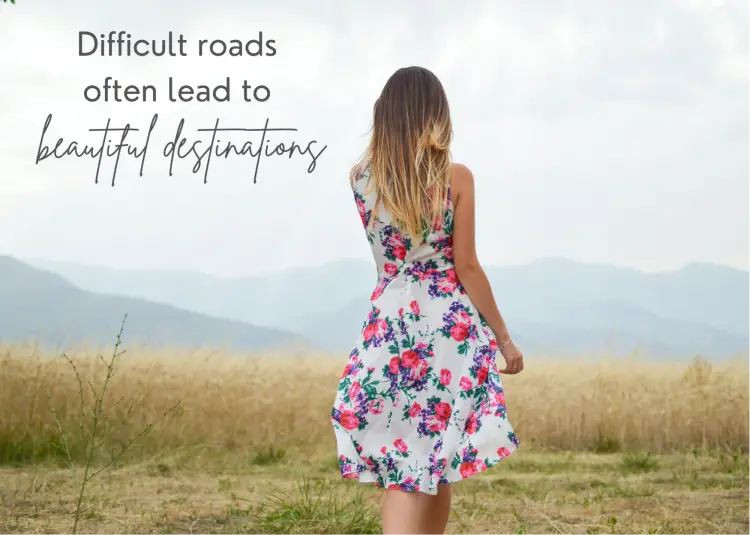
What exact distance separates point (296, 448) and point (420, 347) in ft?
14.1

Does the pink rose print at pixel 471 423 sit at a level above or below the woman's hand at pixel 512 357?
below

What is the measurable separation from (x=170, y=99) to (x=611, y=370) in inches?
196

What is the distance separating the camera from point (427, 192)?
3.50 m

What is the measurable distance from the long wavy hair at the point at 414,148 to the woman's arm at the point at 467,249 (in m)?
0.07

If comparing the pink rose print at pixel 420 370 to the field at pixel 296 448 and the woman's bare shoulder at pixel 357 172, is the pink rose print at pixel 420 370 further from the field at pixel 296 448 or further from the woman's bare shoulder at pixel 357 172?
the field at pixel 296 448

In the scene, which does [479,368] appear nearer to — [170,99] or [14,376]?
[170,99]

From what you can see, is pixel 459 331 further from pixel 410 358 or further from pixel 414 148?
pixel 414 148

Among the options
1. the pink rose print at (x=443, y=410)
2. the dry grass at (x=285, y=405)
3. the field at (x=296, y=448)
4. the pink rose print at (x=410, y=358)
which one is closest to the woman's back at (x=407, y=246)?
the pink rose print at (x=410, y=358)

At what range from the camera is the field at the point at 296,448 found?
218 inches

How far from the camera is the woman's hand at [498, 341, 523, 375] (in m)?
3.60

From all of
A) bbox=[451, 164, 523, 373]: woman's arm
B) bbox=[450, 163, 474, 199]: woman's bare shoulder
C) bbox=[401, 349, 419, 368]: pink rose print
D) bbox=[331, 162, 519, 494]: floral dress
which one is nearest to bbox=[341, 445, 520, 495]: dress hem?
bbox=[331, 162, 519, 494]: floral dress

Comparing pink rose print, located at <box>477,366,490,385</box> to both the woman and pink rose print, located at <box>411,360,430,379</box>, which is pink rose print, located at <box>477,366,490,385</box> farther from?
pink rose print, located at <box>411,360,430,379</box>

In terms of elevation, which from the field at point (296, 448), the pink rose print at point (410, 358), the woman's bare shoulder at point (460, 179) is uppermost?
the woman's bare shoulder at point (460, 179)

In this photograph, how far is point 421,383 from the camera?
3.64 m
